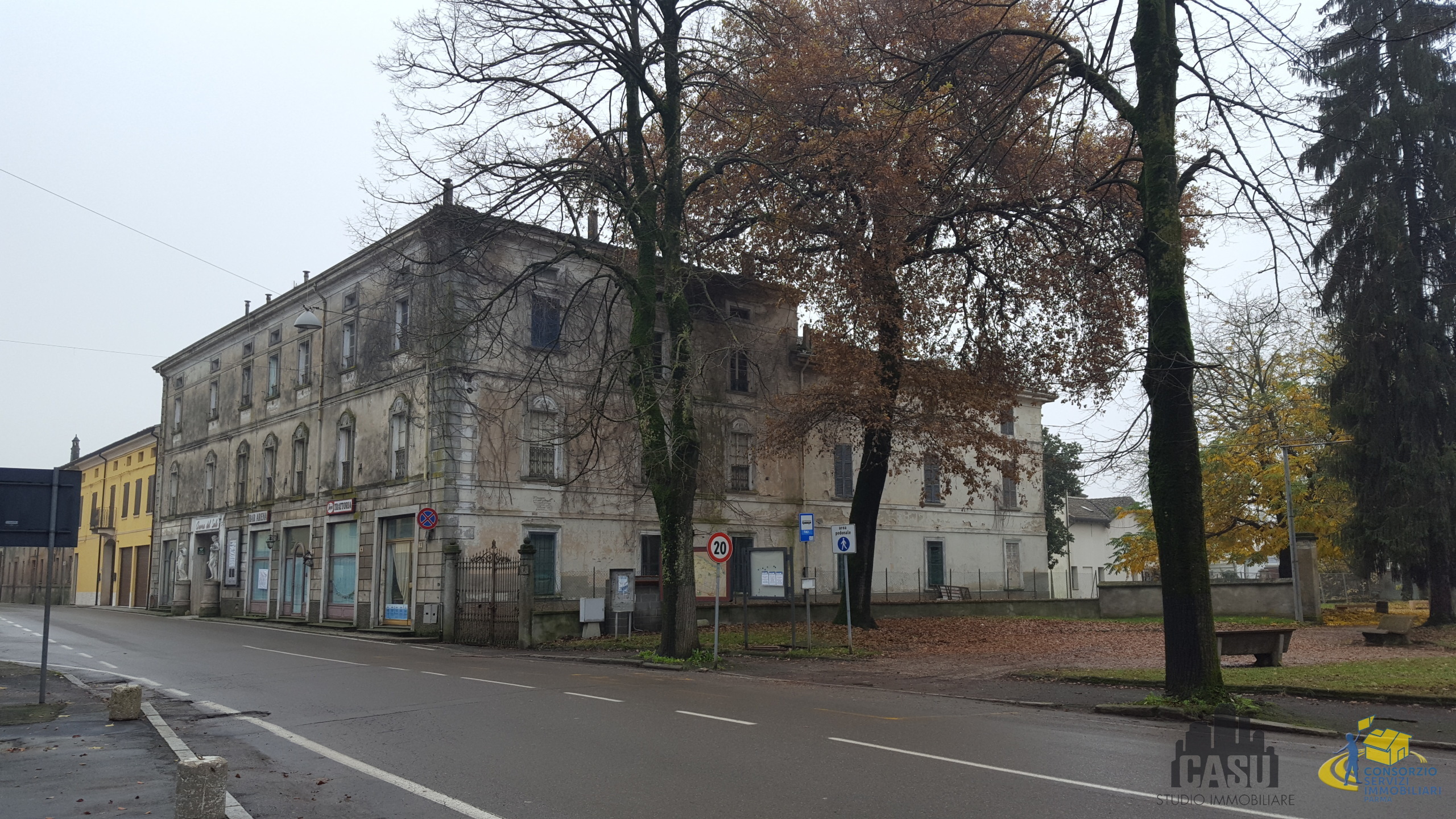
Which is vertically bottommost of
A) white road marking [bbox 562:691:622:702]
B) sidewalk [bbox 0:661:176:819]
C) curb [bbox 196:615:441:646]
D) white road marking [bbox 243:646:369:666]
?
curb [bbox 196:615:441:646]

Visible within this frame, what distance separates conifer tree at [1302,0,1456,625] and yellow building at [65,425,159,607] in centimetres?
4756

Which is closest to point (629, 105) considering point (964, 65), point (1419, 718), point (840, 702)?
point (964, 65)

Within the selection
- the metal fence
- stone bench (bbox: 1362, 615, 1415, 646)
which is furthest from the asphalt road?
the metal fence

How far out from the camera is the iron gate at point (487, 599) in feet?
82.1

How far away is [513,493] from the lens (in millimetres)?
29734

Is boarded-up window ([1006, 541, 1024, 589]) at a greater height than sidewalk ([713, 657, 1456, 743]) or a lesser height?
greater

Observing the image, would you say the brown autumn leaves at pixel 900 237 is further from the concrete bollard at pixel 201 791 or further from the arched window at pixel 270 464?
the arched window at pixel 270 464

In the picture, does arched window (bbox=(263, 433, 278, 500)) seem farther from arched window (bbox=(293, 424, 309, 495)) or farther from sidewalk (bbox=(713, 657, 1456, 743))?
sidewalk (bbox=(713, 657, 1456, 743))

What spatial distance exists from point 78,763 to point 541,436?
2198 cm

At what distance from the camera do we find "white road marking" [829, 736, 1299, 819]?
6.86 m

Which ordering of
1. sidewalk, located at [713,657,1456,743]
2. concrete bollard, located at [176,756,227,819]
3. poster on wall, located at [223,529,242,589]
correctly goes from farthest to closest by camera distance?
poster on wall, located at [223,529,242,589] < sidewalk, located at [713,657,1456,743] < concrete bollard, located at [176,756,227,819]

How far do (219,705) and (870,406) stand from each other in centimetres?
1532

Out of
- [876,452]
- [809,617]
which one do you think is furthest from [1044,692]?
[876,452]

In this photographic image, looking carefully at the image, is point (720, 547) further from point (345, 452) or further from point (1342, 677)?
point (345, 452)
